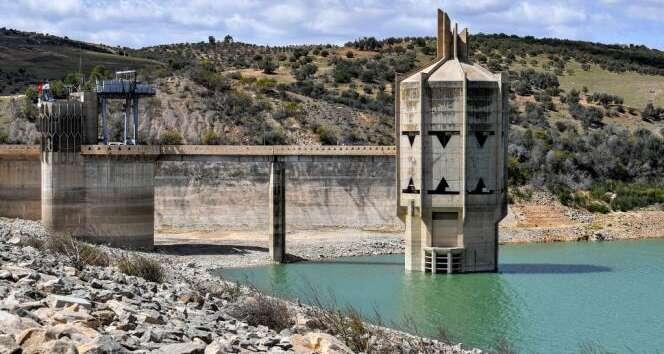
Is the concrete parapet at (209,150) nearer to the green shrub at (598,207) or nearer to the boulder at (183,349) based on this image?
the green shrub at (598,207)

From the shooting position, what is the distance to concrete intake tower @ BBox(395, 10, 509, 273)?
47.0 meters

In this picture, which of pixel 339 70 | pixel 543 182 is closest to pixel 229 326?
pixel 543 182

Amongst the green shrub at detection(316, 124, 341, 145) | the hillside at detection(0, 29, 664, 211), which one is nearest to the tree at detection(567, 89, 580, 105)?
the hillside at detection(0, 29, 664, 211)

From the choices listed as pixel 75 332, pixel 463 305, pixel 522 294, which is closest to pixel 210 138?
pixel 522 294

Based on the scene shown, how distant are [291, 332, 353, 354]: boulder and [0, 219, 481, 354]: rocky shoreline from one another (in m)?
0.02

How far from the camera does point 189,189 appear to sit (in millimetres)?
67562

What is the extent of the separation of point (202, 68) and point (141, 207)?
40.6m

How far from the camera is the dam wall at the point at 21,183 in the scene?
57.3 meters

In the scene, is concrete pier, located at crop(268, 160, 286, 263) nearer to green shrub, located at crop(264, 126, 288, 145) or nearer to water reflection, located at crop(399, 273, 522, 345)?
water reflection, located at crop(399, 273, 522, 345)

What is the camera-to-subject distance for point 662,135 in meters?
94.0

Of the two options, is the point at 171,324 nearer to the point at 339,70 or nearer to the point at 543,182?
the point at 543,182

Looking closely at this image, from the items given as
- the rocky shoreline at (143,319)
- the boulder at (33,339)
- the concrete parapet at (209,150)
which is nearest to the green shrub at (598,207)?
the concrete parapet at (209,150)

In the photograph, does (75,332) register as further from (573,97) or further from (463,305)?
(573,97)

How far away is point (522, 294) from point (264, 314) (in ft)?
60.1
